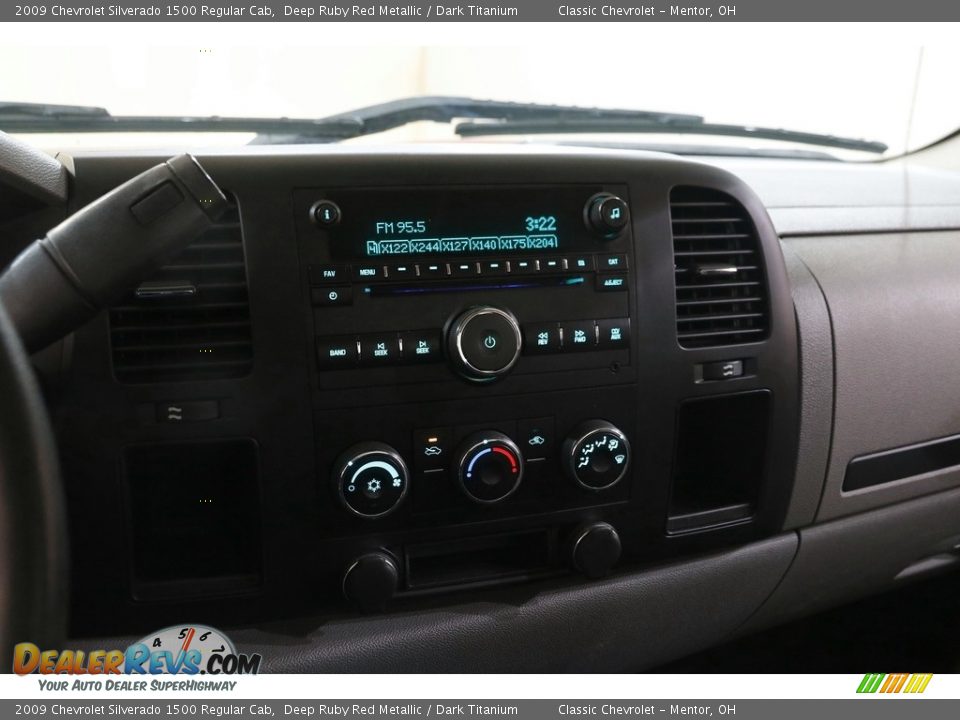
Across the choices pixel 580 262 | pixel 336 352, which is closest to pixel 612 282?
pixel 580 262

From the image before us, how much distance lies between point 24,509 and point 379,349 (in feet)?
1.50

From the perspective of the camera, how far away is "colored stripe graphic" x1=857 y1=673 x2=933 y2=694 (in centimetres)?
106

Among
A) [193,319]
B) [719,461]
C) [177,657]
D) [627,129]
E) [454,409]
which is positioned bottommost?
[177,657]

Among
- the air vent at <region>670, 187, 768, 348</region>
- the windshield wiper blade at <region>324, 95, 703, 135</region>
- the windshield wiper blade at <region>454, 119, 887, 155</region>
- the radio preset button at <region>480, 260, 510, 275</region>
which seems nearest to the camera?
the radio preset button at <region>480, 260, 510, 275</region>

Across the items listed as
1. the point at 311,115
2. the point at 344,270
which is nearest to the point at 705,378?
the point at 344,270

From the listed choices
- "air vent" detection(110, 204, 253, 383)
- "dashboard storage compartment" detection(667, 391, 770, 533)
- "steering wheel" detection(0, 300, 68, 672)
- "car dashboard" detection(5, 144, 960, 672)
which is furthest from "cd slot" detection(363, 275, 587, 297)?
"steering wheel" detection(0, 300, 68, 672)

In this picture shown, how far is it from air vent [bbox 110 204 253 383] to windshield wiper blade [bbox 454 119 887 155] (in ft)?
2.11

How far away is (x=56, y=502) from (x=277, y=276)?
0.40 m

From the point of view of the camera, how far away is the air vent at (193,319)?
3.09 feet

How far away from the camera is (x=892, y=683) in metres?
1.07

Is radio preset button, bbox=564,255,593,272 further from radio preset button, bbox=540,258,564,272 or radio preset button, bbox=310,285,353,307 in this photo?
radio preset button, bbox=310,285,353,307

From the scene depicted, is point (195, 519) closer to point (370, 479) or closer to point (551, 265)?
point (370, 479)
